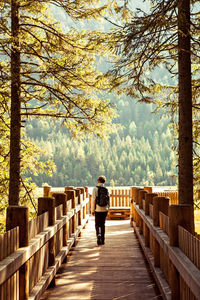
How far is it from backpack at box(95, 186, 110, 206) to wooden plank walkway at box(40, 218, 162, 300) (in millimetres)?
977

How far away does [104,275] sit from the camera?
5.86 m

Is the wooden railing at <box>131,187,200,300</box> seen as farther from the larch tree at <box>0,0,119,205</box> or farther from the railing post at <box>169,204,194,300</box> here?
the larch tree at <box>0,0,119,205</box>

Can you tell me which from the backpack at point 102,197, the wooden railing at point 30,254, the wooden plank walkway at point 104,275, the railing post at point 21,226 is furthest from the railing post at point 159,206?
the backpack at point 102,197

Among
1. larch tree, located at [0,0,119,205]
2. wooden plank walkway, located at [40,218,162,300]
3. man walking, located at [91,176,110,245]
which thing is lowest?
wooden plank walkway, located at [40,218,162,300]

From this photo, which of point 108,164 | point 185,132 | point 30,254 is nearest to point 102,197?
point 185,132

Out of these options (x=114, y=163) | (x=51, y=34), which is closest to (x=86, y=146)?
(x=114, y=163)

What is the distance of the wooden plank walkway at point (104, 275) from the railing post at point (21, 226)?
1.28m

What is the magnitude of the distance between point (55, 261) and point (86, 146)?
5571 inches

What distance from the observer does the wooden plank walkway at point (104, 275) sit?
192 inches

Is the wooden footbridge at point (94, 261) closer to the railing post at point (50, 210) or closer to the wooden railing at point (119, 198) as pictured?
the railing post at point (50, 210)

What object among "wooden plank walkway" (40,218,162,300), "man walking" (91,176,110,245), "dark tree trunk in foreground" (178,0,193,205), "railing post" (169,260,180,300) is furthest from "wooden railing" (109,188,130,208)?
"railing post" (169,260,180,300)

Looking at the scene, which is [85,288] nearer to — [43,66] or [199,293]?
[199,293]

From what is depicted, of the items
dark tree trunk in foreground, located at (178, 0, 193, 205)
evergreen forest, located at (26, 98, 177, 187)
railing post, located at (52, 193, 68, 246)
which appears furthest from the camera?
evergreen forest, located at (26, 98, 177, 187)

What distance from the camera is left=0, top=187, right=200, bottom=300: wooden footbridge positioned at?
3217mm
